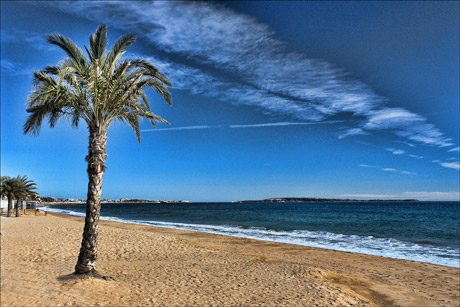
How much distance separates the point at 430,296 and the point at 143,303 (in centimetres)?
968

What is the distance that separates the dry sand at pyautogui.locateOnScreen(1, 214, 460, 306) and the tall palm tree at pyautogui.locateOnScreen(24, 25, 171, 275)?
1.48m

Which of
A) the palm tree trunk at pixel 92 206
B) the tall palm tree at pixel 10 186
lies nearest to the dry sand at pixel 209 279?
the palm tree trunk at pixel 92 206

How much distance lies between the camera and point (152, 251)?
14.8 m

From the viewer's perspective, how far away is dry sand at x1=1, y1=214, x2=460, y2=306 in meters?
7.47

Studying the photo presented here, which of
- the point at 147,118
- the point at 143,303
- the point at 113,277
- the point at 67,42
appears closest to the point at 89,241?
the point at 113,277

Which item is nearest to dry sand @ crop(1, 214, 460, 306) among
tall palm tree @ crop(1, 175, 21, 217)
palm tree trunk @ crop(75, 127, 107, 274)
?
palm tree trunk @ crop(75, 127, 107, 274)

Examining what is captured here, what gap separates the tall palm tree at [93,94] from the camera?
334 inches

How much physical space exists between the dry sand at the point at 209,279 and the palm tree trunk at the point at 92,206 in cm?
55

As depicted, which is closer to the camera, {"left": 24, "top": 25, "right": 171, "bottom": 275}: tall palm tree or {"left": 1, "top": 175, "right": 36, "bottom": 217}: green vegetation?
{"left": 24, "top": 25, "right": 171, "bottom": 275}: tall palm tree

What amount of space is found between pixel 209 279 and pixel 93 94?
24.5ft

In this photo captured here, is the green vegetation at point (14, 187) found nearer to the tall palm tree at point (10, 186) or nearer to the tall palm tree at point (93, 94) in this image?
the tall palm tree at point (10, 186)

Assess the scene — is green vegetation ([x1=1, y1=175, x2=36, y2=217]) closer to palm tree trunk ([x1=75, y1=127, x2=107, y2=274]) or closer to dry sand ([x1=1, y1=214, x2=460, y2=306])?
dry sand ([x1=1, y1=214, x2=460, y2=306])

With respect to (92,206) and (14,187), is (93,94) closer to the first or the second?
(92,206)

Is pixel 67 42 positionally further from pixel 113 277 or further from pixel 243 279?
pixel 243 279
